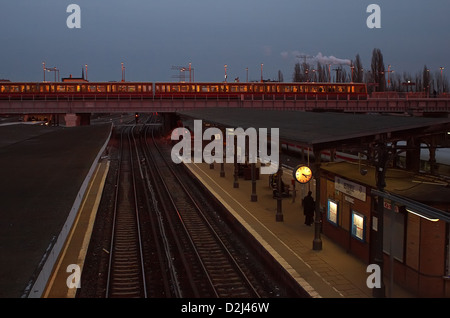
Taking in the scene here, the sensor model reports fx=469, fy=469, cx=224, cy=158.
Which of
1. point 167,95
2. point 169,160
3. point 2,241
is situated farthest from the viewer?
point 167,95

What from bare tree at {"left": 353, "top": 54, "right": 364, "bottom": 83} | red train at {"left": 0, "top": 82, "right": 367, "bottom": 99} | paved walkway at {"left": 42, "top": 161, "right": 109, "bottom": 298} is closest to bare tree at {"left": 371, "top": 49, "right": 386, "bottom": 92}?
bare tree at {"left": 353, "top": 54, "right": 364, "bottom": 83}

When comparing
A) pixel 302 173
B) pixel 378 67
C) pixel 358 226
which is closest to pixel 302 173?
pixel 302 173

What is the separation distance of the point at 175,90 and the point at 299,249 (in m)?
45.0

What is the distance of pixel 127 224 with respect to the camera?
17156 mm

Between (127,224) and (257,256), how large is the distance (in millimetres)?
6045

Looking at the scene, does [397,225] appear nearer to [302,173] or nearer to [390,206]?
[390,206]

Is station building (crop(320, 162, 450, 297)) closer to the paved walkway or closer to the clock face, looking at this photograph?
the clock face

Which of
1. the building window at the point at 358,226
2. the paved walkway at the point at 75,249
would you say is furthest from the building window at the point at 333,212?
→ the paved walkway at the point at 75,249

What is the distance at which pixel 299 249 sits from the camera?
12.6 meters

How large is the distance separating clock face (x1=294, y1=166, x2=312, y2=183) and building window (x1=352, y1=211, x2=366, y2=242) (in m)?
2.14

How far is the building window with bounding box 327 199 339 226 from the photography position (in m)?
13.0
